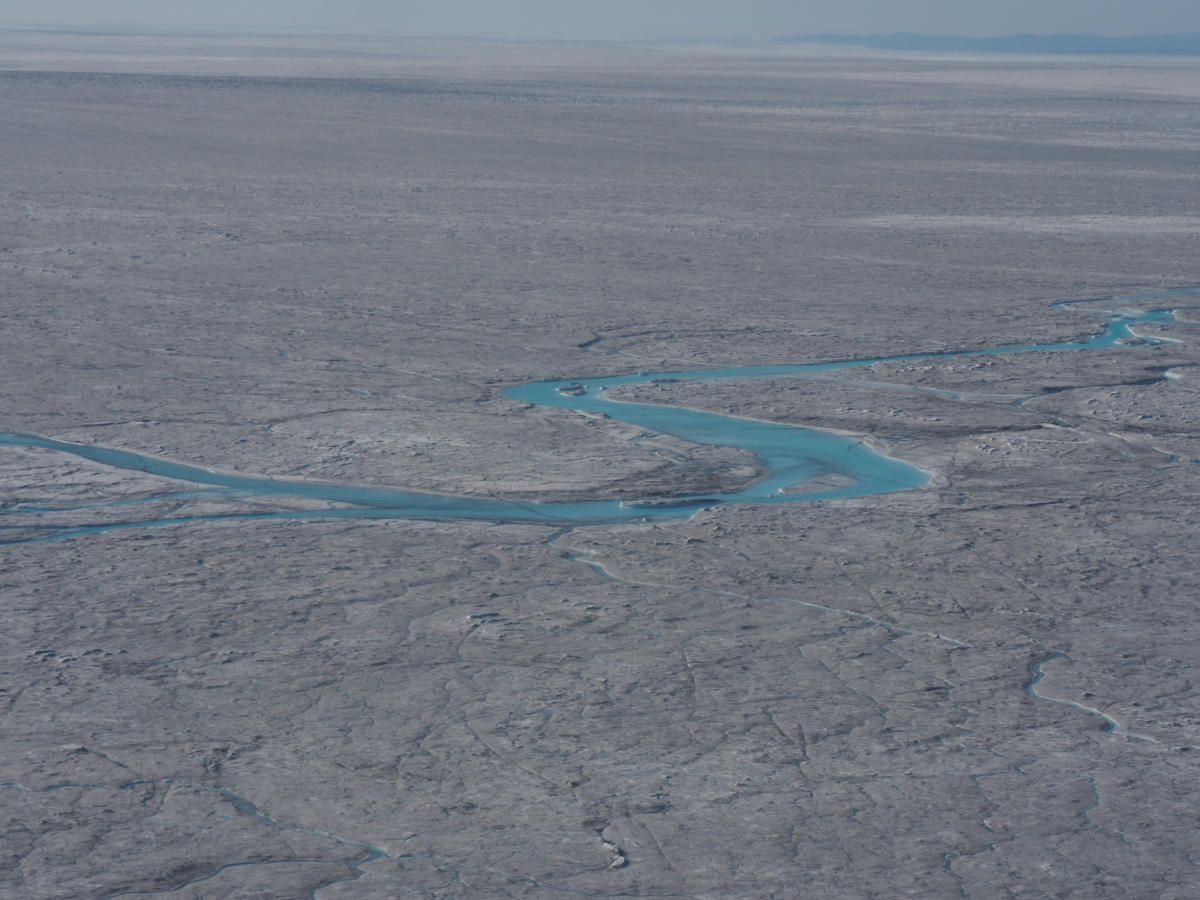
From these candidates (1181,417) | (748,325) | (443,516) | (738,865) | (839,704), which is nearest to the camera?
(738,865)

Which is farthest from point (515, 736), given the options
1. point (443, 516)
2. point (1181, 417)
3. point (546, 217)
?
point (546, 217)

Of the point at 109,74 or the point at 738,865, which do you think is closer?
the point at 738,865

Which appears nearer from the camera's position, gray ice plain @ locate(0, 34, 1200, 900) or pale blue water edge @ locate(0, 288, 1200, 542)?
gray ice plain @ locate(0, 34, 1200, 900)

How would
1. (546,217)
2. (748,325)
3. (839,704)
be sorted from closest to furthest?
(839,704) < (748,325) < (546,217)

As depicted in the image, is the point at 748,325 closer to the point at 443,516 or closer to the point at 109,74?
the point at 443,516

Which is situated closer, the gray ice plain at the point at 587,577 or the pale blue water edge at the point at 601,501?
the gray ice plain at the point at 587,577
